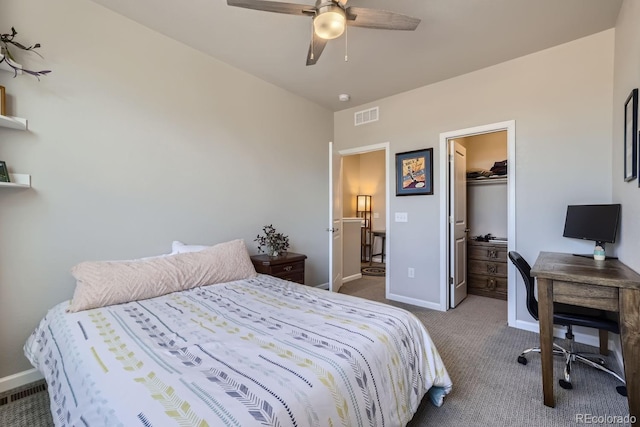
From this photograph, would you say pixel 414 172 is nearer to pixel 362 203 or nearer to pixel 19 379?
pixel 362 203

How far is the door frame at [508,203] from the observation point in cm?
296

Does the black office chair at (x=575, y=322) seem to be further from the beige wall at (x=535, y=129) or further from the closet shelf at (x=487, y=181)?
the closet shelf at (x=487, y=181)

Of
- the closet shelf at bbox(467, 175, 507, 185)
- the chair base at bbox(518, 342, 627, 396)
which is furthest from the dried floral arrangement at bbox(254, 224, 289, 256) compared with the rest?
the closet shelf at bbox(467, 175, 507, 185)

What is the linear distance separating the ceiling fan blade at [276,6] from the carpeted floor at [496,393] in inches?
99.6

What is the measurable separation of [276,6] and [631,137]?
2472 mm

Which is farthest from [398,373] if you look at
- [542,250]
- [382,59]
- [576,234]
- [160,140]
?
[382,59]

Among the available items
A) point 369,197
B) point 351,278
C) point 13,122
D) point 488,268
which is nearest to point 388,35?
point 13,122

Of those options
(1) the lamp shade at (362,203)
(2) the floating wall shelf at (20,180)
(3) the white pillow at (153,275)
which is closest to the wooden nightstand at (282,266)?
(3) the white pillow at (153,275)

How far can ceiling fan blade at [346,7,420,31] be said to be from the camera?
68.9 inches

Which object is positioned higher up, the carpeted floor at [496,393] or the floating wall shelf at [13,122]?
the floating wall shelf at [13,122]

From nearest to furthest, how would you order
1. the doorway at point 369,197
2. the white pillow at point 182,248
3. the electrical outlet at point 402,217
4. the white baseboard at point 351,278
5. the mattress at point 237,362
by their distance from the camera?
the mattress at point 237,362
the white pillow at point 182,248
the electrical outlet at point 402,217
the white baseboard at point 351,278
the doorway at point 369,197

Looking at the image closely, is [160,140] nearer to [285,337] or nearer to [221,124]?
[221,124]

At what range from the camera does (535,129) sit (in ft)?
9.36

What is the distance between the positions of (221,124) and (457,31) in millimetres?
2405
